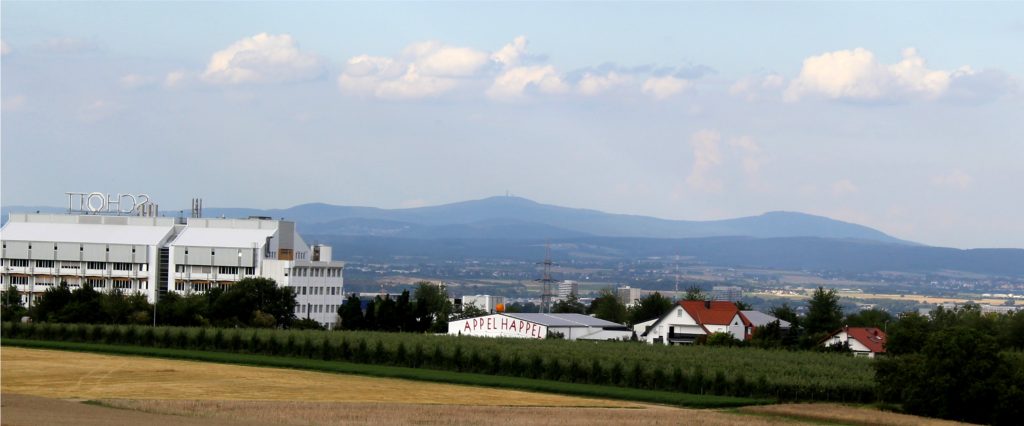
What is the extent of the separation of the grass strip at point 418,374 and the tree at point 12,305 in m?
23.9

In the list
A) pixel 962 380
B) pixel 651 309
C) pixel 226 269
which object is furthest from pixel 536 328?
pixel 962 380

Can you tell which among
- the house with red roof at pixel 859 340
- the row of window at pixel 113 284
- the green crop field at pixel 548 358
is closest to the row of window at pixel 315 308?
the row of window at pixel 113 284

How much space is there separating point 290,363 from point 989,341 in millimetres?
44583

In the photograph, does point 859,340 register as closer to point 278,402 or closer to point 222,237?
point 222,237

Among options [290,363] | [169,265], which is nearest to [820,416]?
[290,363]

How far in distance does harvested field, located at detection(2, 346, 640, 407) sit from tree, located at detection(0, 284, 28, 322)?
136 ft

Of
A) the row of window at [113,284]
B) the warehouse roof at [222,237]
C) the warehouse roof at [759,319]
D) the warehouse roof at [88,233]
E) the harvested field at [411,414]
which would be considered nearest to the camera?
the harvested field at [411,414]

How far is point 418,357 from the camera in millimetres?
103875

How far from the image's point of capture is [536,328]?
157875 mm

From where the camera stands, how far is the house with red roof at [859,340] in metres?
144

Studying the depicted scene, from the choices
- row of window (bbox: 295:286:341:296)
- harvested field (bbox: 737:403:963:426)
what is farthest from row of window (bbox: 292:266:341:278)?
harvested field (bbox: 737:403:963:426)

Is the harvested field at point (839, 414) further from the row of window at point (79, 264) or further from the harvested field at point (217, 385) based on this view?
the row of window at point (79, 264)

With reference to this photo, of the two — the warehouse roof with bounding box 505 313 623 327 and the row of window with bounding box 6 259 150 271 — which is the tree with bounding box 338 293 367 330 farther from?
the row of window with bounding box 6 259 150 271

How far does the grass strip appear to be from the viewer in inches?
3300
